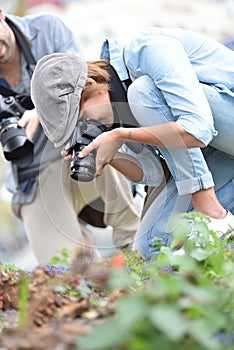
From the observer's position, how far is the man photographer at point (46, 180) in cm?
376

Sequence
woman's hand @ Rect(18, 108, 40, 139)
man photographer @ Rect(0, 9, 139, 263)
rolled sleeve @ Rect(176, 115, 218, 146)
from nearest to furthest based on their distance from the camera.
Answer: rolled sleeve @ Rect(176, 115, 218, 146)
woman's hand @ Rect(18, 108, 40, 139)
man photographer @ Rect(0, 9, 139, 263)

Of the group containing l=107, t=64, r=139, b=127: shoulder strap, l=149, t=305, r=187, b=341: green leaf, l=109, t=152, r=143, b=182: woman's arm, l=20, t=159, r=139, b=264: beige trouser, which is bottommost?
l=20, t=159, r=139, b=264: beige trouser

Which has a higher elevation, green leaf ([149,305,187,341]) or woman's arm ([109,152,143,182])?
green leaf ([149,305,187,341])

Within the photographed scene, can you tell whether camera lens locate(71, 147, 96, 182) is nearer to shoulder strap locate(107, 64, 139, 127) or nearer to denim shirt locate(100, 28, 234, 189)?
shoulder strap locate(107, 64, 139, 127)

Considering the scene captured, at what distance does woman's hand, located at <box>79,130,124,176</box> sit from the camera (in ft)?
8.73

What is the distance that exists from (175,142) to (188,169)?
17 cm

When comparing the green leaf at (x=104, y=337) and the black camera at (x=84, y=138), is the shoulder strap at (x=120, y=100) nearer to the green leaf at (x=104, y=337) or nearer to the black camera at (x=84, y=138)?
the black camera at (x=84, y=138)

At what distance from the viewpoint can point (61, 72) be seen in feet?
8.87

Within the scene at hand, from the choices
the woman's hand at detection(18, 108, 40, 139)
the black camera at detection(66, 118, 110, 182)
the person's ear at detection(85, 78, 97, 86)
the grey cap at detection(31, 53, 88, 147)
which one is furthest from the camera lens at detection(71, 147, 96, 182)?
the woman's hand at detection(18, 108, 40, 139)

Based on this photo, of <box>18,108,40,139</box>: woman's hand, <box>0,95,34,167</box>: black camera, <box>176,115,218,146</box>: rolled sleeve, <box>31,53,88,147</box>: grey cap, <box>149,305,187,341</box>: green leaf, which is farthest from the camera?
<box>18,108,40,139</box>: woman's hand

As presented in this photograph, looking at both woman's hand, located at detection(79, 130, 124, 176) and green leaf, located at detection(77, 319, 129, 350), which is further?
woman's hand, located at detection(79, 130, 124, 176)

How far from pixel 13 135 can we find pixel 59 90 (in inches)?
34.5

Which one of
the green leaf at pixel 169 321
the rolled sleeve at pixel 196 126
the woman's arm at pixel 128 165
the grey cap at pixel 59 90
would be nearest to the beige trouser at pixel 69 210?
the woman's arm at pixel 128 165

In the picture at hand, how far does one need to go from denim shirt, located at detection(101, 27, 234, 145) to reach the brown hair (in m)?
0.10
